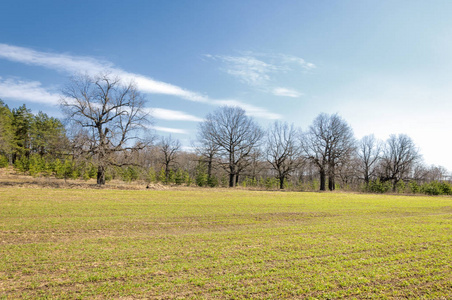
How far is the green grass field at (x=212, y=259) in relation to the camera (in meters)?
5.92

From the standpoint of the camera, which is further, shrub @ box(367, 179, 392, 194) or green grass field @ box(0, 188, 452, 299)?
shrub @ box(367, 179, 392, 194)

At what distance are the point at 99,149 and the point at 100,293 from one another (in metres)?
28.2

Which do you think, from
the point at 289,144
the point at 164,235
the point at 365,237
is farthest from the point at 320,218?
the point at 289,144

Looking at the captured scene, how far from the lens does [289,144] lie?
56.3 metres

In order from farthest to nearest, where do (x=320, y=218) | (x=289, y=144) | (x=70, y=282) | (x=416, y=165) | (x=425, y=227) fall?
1. (x=416, y=165)
2. (x=289, y=144)
3. (x=320, y=218)
4. (x=425, y=227)
5. (x=70, y=282)

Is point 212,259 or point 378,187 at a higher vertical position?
point 212,259

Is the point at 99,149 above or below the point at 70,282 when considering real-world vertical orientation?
above

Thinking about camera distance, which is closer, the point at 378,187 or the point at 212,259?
the point at 212,259

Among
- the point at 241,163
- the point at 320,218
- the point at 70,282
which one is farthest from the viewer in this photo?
the point at 241,163

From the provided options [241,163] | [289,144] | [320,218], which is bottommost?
[320,218]

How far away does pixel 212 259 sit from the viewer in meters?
8.00

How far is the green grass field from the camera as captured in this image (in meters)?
5.92

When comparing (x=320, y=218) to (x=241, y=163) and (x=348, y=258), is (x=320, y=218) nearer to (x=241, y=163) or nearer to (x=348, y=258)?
(x=348, y=258)

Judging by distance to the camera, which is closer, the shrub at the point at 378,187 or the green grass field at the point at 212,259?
the green grass field at the point at 212,259
